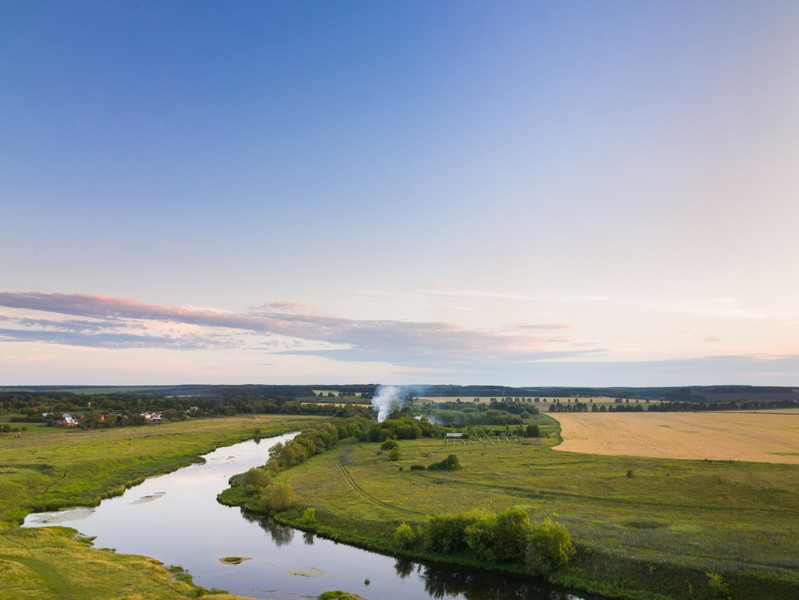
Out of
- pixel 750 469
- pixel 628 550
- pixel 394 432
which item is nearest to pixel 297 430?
pixel 394 432

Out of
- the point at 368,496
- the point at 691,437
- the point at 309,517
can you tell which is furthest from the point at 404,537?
the point at 691,437

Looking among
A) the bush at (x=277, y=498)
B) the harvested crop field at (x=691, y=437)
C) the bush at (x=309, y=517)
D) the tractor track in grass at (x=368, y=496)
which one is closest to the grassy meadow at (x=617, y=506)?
the tractor track in grass at (x=368, y=496)

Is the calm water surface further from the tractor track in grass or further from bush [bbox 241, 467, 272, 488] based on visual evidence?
the tractor track in grass

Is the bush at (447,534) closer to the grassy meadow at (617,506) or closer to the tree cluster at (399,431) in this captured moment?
the grassy meadow at (617,506)

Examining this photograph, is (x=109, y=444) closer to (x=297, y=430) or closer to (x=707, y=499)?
(x=297, y=430)

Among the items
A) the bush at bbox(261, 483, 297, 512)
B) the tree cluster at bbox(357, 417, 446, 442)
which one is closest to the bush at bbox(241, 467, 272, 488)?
the bush at bbox(261, 483, 297, 512)

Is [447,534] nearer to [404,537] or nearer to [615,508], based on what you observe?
[404,537]
